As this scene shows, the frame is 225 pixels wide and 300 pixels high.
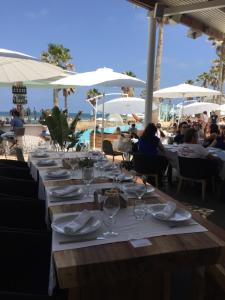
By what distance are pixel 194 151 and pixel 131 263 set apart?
3855 millimetres

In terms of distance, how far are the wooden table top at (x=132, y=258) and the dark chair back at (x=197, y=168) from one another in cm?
337

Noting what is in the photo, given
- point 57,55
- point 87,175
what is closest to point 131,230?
point 87,175

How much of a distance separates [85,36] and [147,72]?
6081cm

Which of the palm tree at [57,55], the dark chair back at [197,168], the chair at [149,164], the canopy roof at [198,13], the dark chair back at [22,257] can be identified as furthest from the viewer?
the palm tree at [57,55]

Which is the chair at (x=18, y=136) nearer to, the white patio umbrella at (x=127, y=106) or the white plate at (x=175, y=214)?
the white patio umbrella at (x=127, y=106)

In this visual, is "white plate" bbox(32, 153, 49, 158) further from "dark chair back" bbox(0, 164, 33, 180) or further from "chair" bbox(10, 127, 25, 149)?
"chair" bbox(10, 127, 25, 149)

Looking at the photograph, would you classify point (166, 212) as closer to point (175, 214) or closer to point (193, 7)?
point (175, 214)

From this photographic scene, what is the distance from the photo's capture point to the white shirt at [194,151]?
5.06 metres

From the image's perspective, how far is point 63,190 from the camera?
2.44m

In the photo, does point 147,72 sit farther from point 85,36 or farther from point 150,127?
point 85,36

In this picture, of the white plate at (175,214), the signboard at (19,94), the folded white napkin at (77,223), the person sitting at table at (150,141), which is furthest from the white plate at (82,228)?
the signboard at (19,94)

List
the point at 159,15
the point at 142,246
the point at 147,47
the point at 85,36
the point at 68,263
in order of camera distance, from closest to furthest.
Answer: the point at 68,263 < the point at 142,246 < the point at 159,15 < the point at 147,47 < the point at 85,36

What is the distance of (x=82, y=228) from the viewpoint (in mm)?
1712

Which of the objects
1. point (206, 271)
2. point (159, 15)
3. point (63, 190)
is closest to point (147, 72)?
point (159, 15)
